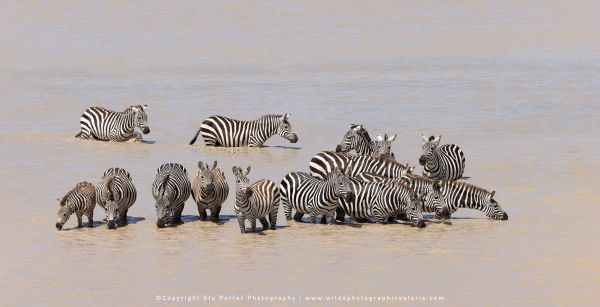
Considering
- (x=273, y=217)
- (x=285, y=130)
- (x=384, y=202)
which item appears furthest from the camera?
(x=285, y=130)

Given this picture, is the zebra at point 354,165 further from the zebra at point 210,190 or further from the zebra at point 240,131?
the zebra at point 240,131

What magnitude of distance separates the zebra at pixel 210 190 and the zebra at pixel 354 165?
249 cm

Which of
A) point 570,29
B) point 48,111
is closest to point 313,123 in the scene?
point 48,111

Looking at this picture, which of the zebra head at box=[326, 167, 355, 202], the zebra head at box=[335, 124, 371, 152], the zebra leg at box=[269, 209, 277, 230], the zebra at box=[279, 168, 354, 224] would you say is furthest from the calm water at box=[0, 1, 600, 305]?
the zebra head at box=[335, 124, 371, 152]

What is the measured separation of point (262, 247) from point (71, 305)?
441cm

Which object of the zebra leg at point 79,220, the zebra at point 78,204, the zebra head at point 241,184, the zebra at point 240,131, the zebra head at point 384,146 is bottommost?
the zebra leg at point 79,220

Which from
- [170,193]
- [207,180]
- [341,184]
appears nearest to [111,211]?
[170,193]

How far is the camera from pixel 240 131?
115 feet

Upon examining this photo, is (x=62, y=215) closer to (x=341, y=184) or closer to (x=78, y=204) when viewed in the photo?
(x=78, y=204)

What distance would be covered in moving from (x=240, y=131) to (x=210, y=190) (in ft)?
38.8

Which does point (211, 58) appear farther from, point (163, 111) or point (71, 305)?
point (71, 305)

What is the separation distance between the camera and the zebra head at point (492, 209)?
24.6m

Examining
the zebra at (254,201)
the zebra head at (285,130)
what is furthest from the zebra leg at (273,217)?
the zebra head at (285,130)

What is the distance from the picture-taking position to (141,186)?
28328 millimetres
